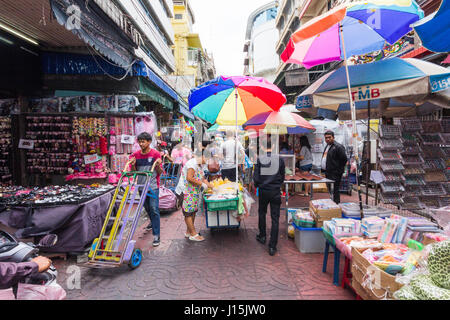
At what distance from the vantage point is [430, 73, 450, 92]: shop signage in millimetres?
→ 3676

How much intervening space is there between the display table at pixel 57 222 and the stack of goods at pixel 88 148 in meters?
2.86

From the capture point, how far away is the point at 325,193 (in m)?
9.32

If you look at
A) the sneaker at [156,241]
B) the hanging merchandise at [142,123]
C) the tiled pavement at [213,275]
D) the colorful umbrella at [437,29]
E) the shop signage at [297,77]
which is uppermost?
the shop signage at [297,77]

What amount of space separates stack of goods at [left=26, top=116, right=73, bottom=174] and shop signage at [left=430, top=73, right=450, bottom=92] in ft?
27.1

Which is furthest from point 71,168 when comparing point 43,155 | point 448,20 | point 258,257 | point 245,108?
point 448,20

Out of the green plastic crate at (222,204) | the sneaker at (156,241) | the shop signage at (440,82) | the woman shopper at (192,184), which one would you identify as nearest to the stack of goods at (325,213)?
the green plastic crate at (222,204)

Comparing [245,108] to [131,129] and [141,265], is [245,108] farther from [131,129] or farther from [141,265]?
[141,265]

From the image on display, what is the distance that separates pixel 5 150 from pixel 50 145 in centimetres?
117

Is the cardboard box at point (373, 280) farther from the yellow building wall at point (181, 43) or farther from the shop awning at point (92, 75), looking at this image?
the yellow building wall at point (181, 43)

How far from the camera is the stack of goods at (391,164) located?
19.1 ft

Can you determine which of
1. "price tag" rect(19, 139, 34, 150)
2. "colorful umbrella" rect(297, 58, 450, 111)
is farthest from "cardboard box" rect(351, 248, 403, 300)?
"price tag" rect(19, 139, 34, 150)

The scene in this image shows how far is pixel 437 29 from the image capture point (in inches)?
131
